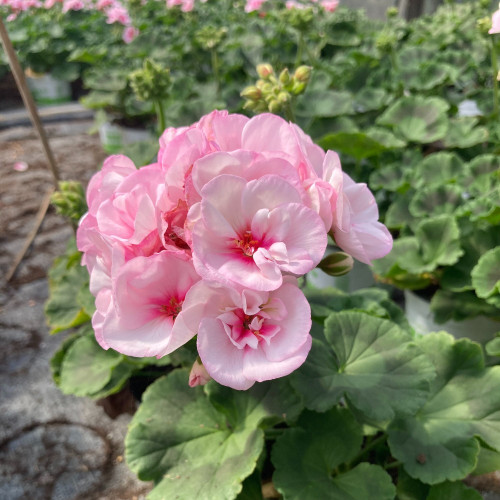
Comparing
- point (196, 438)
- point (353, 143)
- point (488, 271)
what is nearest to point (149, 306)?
point (196, 438)

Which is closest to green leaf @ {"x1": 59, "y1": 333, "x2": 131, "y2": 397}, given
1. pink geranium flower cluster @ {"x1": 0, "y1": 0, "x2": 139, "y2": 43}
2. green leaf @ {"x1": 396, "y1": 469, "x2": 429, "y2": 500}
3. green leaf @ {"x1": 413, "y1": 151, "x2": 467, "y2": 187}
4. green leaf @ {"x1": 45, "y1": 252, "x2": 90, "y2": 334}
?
green leaf @ {"x1": 45, "y1": 252, "x2": 90, "y2": 334}

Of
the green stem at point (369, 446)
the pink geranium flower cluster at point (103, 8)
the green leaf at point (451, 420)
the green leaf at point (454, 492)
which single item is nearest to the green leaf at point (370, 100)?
the green leaf at point (451, 420)

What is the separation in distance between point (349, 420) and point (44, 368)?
3.23 ft

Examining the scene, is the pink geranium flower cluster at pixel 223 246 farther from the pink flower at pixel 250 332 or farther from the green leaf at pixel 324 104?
the green leaf at pixel 324 104

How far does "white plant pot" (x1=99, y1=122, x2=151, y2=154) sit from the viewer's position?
275 cm

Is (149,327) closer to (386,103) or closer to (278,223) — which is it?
(278,223)

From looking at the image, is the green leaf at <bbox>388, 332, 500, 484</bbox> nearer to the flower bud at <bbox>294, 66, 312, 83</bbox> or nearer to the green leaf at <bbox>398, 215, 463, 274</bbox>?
the green leaf at <bbox>398, 215, 463, 274</bbox>

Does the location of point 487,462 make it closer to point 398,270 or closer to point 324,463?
point 324,463

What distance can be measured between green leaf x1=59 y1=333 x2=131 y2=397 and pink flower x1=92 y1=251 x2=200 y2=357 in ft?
1.74

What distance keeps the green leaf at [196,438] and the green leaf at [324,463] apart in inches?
2.6

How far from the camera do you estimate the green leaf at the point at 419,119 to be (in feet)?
5.31

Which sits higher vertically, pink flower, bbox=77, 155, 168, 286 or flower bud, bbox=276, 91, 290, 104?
pink flower, bbox=77, 155, 168, 286

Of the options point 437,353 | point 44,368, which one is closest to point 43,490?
point 44,368

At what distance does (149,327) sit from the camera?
23.1 inches
